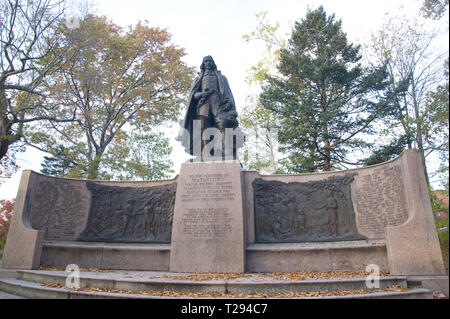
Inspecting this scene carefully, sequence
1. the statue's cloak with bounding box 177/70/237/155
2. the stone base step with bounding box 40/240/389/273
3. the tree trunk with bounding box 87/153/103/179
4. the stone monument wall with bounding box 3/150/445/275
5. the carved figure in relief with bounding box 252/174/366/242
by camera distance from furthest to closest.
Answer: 1. the tree trunk with bounding box 87/153/103/179
2. the statue's cloak with bounding box 177/70/237/155
3. the carved figure in relief with bounding box 252/174/366/242
4. the stone base step with bounding box 40/240/389/273
5. the stone monument wall with bounding box 3/150/445/275

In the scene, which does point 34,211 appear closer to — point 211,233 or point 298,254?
point 211,233

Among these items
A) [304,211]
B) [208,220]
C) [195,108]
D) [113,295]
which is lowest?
[113,295]

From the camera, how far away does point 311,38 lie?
22312mm

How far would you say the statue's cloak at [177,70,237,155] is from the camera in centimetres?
980

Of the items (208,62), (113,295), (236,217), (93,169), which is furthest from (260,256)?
(93,169)

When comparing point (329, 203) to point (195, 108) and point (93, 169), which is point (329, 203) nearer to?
point (195, 108)

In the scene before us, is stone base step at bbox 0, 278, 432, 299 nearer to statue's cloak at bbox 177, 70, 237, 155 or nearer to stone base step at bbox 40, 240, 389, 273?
stone base step at bbox 40, 240, 389, 273

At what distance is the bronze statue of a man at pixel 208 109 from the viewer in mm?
9617

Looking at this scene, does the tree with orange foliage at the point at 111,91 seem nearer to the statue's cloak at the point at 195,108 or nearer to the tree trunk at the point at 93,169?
the tree trunk at the point at 93,169

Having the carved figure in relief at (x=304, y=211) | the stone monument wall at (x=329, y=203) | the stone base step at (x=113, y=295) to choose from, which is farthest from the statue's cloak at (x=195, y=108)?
the stone base step at (x=113, y=295)

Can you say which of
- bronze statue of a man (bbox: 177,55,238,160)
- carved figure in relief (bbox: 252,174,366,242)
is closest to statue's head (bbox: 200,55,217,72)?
bronze statue of a man (bbox: 177,55,238,160)

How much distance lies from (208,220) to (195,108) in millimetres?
4038

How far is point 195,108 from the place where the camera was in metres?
10.1
